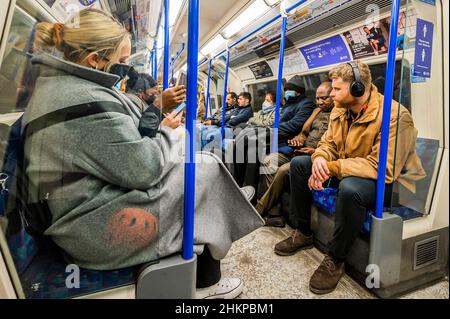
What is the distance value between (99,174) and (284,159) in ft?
6.83

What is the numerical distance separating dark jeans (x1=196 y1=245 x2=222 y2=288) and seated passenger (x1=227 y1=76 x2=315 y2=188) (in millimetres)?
1556

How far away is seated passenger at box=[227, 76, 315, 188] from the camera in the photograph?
281 cm

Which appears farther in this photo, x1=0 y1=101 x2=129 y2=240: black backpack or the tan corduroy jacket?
the tan corduroy jacket

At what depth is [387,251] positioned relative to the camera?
1.34 m

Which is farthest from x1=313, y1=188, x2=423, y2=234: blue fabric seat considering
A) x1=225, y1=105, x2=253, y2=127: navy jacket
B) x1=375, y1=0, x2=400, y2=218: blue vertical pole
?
x1=225, y1=105, x2=253, y2=127: navy jacket

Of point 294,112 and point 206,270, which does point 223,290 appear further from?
point 294,112

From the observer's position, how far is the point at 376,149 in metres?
1.52

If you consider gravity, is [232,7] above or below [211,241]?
above

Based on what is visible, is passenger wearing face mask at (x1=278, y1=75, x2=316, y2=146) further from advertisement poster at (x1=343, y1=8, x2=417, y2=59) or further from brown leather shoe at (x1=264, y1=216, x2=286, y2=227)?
brown leather shoe at (x1=264, y1=216, x2=286, y2=227)

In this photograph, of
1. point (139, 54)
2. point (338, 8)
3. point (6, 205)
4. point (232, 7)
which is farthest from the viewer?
point (232, 7)

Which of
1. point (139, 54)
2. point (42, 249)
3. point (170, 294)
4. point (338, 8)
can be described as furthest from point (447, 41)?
point (42, 249)

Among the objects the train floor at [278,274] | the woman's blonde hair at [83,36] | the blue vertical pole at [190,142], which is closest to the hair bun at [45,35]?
the woman's blonde hair at [83,36]
